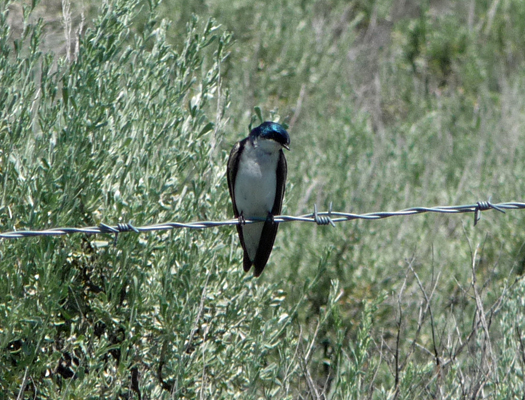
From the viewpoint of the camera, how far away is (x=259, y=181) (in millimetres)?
4215

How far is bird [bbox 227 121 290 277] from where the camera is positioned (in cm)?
411

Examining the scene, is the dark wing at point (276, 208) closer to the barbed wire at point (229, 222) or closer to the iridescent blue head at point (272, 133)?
the iridescent blue head at point (272, 133)

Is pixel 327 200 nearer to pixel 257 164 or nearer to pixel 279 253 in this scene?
pixel 279 253

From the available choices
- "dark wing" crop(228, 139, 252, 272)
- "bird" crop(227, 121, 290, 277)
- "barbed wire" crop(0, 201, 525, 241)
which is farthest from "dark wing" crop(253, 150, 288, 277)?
"barbed wire" crop(0, 201, 525, 241)

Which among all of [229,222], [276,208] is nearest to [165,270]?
[229,222]

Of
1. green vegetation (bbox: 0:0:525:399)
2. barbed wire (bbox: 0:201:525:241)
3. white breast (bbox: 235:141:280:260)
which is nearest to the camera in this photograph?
barbed wire (bbox: 0:201:525:241)

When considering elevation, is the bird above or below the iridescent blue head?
below

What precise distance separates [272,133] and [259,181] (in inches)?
11.9

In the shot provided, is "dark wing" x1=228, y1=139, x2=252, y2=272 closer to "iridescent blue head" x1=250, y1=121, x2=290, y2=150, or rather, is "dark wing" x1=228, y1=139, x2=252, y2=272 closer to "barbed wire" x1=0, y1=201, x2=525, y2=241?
"iridescent blue head" x1=250, y1=121, x2=290, y2=150

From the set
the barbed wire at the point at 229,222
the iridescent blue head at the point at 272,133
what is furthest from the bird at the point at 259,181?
A: the barbed wire at the point at 229,222

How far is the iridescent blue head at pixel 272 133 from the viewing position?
408 centimetres

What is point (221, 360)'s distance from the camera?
3766 mm

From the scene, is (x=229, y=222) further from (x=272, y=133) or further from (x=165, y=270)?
(x=272, y=133)

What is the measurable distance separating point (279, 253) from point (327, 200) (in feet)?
2.59
